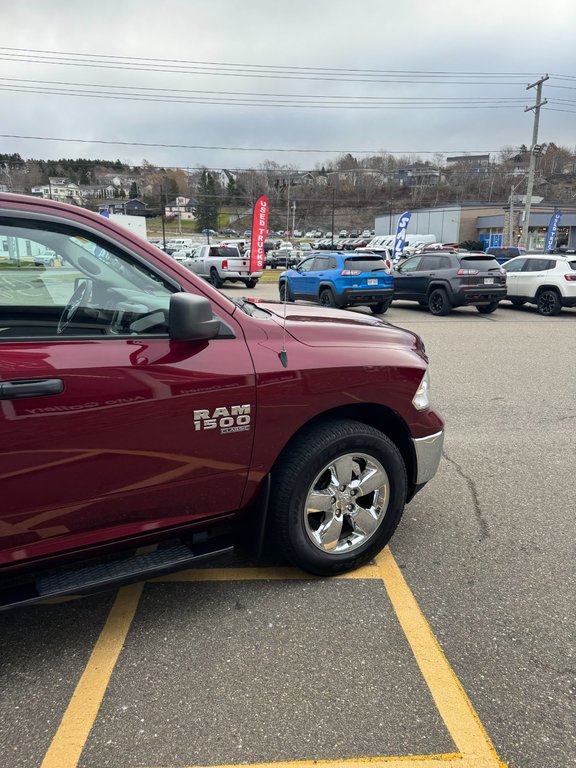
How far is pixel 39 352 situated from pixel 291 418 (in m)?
1.12

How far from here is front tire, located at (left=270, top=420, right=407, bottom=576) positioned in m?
2.61

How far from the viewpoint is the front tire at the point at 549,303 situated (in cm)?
1437

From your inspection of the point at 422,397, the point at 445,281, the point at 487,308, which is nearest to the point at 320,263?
the point at 445,281

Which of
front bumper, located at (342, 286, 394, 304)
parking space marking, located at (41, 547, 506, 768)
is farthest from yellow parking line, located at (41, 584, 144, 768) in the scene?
front bumper, located at (342, 286, 394, 304)

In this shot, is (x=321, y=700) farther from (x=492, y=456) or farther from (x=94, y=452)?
(x=492, y=456)

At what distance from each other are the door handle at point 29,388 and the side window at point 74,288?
23 cm

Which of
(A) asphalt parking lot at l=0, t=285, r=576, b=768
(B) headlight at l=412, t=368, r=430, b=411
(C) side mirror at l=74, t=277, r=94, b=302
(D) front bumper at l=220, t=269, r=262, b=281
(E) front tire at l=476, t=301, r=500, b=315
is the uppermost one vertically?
(C) side mirror at l=74, t=277, r=94, b=302

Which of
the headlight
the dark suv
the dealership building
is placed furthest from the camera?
the dealership building

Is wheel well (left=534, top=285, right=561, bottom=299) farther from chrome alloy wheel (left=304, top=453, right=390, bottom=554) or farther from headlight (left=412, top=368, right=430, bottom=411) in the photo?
chrome alloy wheel (left=304, top=453, right=390, bottom=554)

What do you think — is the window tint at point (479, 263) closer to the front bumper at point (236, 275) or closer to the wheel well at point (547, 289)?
the wheel well at point (547, 289)

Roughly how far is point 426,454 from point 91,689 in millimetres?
1974

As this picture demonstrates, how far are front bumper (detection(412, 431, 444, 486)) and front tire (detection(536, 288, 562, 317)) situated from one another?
1316 cm

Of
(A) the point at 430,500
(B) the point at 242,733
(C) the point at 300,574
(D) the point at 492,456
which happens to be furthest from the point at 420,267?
(B) the point at 242,733

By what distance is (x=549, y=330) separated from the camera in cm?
1206
